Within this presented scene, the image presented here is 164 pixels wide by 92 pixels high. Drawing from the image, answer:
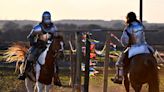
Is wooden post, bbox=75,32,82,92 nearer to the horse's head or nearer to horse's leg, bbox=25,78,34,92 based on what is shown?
the horse's head

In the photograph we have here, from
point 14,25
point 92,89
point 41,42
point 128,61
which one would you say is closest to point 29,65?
point 41,42

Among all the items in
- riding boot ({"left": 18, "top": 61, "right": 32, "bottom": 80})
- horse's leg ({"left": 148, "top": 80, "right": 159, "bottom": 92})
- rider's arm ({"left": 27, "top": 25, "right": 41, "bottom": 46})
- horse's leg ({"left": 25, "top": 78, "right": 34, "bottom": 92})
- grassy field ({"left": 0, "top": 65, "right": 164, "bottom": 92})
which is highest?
rider's arm ({"left": 27, "top": 25, "right": 41, "bottom": 46})

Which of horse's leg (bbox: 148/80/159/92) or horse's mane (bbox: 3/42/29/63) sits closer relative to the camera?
horse's leg (bbox: 148/80/159/92)

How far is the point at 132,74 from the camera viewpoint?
12750 mm

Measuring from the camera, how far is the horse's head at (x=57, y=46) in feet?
42.7

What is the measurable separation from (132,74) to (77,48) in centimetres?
183

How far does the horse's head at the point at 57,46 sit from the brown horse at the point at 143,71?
1435 millimetres

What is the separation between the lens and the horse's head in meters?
13.0

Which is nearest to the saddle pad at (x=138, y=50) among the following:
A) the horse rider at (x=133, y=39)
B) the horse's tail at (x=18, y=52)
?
the horse rider at (x=133, y=39)

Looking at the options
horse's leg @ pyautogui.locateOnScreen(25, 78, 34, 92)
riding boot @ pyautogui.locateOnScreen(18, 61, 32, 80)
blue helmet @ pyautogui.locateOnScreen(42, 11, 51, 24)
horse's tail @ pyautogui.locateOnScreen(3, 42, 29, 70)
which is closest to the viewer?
blue helmet @ pyautogui.locateOnScreen(42, 11, 51, 24)

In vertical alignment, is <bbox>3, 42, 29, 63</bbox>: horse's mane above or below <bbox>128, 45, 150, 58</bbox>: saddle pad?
below

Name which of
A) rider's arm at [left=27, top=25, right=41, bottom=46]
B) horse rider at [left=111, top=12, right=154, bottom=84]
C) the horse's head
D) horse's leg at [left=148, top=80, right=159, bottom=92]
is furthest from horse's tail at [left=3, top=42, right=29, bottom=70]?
horse's leg at [left=148, top=80, right=159, bottom=92]

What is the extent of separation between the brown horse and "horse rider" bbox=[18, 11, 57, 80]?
1.94 metres

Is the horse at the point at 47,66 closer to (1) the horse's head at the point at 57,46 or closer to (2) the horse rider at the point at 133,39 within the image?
(1) the horse's head at the point at 57,46
